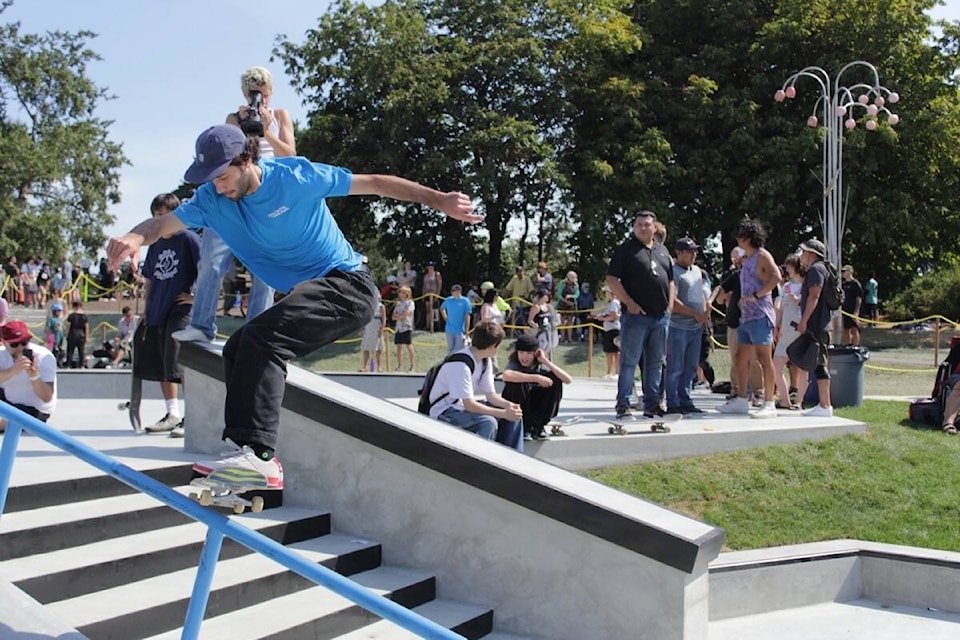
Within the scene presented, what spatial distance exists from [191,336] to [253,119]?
1646 mm

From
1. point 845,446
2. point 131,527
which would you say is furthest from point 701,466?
point 131,527

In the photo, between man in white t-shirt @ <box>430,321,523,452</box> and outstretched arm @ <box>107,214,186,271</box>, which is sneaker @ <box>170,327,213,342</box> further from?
outstretched arm @ <box>107,214,186,271</box>

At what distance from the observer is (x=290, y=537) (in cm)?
538

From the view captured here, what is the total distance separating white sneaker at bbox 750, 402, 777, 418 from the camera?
10.0 m

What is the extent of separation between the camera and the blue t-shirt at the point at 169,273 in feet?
23.3

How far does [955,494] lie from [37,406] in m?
7.32

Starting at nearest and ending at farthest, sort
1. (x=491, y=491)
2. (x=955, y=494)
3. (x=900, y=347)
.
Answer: (x=491, y=491), (x=955, y=494), (x=900, y=347)

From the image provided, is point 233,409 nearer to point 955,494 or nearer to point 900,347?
point 955,494

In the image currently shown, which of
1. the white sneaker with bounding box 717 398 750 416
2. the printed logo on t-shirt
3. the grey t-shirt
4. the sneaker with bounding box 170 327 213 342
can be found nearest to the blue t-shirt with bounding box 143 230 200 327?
the printed logo on t-shirt

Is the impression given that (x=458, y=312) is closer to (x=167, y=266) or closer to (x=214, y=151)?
(x=167, y=266)

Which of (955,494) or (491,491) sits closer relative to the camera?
(491,491)

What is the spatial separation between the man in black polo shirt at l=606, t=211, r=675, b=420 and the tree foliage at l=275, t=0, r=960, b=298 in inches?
779

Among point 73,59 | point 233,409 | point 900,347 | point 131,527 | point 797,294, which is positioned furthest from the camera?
point 73,59

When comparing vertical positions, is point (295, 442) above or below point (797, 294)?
below
